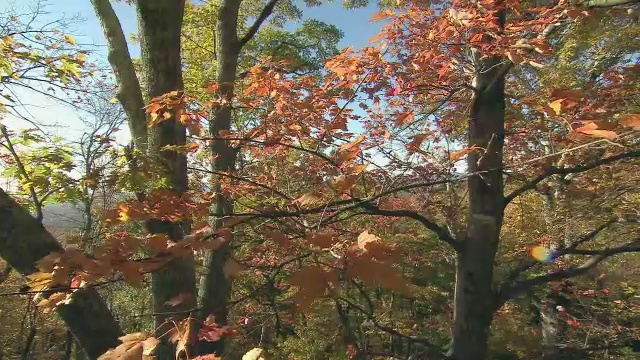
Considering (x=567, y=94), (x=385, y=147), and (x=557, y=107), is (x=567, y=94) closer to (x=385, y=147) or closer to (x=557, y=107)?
(x=557, y=107)

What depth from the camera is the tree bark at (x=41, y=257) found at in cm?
200

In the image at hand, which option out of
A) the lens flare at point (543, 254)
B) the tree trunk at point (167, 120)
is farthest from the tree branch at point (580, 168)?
the tree trunk at point (167, 120)

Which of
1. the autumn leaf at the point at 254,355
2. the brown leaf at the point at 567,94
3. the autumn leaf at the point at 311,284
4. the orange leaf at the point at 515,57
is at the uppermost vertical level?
the orange leaf at the point at 515,57

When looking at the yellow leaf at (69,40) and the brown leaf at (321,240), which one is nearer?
the brown leaf at (321,240)

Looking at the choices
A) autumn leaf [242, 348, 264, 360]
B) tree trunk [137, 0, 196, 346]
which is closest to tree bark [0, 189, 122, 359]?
tree trunk [137, 0, 196, 346]

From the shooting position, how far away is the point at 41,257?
6.69 ft

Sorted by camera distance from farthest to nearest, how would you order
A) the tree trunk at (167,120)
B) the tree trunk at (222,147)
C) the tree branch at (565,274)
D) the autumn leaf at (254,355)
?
the tree trunk at (222,147)
the tree branch at (565,274)
the tree trunk at (167,120)
the autumn leaf at (254,355)

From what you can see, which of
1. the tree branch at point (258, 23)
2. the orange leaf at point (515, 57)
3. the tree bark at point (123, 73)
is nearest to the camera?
the orange leaf at point (515, 57)

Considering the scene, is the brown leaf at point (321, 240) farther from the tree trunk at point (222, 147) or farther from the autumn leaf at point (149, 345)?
the tree trunk at point (222, 147)

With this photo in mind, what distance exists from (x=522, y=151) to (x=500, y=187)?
1.52m

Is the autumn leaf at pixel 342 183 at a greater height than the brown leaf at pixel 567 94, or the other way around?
the brown leaf at pixel 567 94

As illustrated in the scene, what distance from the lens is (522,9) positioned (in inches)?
120

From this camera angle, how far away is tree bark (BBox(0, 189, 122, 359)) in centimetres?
200

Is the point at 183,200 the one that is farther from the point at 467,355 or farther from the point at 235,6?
the point at 235,6
